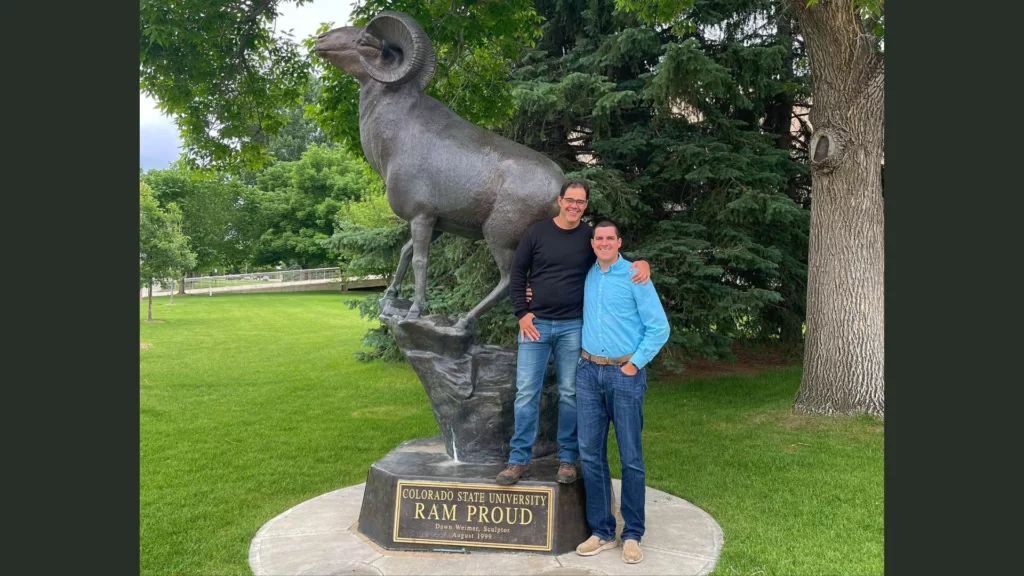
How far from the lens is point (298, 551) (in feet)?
16.0

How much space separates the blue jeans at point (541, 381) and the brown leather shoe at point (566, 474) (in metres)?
0.04

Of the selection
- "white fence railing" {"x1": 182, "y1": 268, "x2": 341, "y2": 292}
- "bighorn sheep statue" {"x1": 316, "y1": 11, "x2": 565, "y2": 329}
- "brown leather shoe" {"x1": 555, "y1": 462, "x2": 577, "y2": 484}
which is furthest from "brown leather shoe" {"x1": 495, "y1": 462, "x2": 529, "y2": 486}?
"white fence railing" {"x1": 182, "y1": 268, "x2": 341, "y2": 292}

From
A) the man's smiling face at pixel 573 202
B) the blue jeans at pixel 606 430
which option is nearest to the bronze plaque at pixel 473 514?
the blue jeans at pixel 606 430

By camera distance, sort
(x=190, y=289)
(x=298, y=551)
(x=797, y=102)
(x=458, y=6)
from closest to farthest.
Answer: (x=298, y=551)
(x=458, y=6)
(x=797, y=102)
(x=190, y=289)

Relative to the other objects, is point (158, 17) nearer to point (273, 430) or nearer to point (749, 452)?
point (273, 430)

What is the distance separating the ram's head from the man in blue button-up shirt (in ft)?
6.45

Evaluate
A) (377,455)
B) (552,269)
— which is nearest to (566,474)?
(552,269)

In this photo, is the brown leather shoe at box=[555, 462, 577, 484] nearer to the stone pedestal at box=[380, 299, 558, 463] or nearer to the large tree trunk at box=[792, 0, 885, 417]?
the stone pedestal at box=[380, 299, 558, 463]

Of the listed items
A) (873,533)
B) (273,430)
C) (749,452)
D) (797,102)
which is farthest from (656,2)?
(273,430)

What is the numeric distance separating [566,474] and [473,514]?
70cm

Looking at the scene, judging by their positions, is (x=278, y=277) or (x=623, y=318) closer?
(x=623, y=318)

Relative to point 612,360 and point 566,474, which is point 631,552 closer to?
point 566,474

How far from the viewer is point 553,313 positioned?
4.59 meters

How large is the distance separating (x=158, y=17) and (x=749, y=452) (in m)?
7.89
